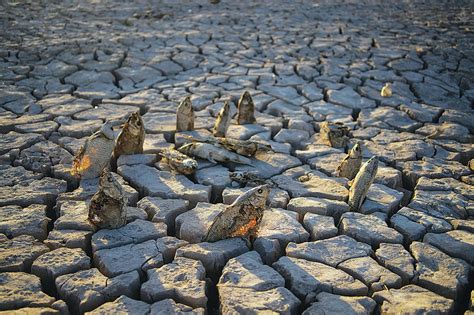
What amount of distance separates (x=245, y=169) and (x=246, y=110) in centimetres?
94

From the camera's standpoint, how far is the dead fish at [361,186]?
9.37 ft

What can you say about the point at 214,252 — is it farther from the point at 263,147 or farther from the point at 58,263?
the point at 263,147

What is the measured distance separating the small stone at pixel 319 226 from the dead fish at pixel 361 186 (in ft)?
0.74

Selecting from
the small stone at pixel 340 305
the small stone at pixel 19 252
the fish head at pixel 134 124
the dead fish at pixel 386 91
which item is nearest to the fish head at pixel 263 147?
the fish head at pixel 134 124

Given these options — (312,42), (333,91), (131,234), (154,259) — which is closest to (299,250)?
(154,259)

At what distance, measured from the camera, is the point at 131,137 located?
3379 mm

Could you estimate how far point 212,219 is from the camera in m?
2.67

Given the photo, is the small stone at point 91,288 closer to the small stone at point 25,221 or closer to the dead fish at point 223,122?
the small stone at point 25,221

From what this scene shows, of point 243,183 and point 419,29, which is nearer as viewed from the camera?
point 243,183

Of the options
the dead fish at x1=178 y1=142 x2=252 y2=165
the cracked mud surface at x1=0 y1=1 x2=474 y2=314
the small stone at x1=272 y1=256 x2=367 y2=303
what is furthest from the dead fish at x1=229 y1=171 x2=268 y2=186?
the small stone at x1=272 y1=256 x2=367 y2=303

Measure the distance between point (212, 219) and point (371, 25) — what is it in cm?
704

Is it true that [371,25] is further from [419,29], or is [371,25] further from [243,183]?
[243,183]

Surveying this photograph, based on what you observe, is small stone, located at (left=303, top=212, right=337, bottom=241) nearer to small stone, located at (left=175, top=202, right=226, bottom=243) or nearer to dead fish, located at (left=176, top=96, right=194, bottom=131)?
small stone, located at (left=175, top=202, right=226, bottom=243)

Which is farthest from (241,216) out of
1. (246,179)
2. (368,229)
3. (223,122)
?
(223,122)
